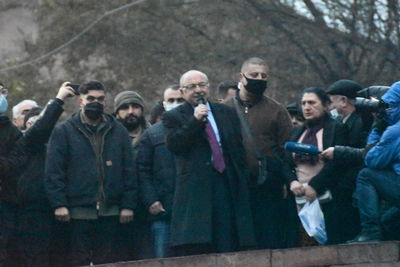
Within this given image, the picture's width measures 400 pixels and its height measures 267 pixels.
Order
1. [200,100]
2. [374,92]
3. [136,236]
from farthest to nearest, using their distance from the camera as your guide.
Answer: [136,236]
[374,92]
[200,100]

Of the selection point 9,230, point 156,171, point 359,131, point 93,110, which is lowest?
point 9,230

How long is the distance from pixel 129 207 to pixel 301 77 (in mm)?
11801

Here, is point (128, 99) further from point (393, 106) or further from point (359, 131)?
point (393, 106)

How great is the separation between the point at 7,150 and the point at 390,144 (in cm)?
332

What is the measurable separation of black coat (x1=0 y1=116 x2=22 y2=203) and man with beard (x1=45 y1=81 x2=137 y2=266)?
0.33 meters

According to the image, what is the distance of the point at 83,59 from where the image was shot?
29391mm

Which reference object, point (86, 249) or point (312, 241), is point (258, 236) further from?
point (86, 249)

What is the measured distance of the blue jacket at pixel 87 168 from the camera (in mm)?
15273

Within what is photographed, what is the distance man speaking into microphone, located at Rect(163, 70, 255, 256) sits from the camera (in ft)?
47.9

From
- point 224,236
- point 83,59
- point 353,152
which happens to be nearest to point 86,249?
point 224,236

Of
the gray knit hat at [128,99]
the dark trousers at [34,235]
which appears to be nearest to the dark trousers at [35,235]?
the dark trousers at [34,235]

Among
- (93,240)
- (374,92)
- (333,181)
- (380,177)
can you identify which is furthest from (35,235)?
(374,92)

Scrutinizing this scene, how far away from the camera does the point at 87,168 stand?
1535 centimetres

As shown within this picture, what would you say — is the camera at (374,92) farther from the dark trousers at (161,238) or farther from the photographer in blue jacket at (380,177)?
the dark trousers at (161,238)
